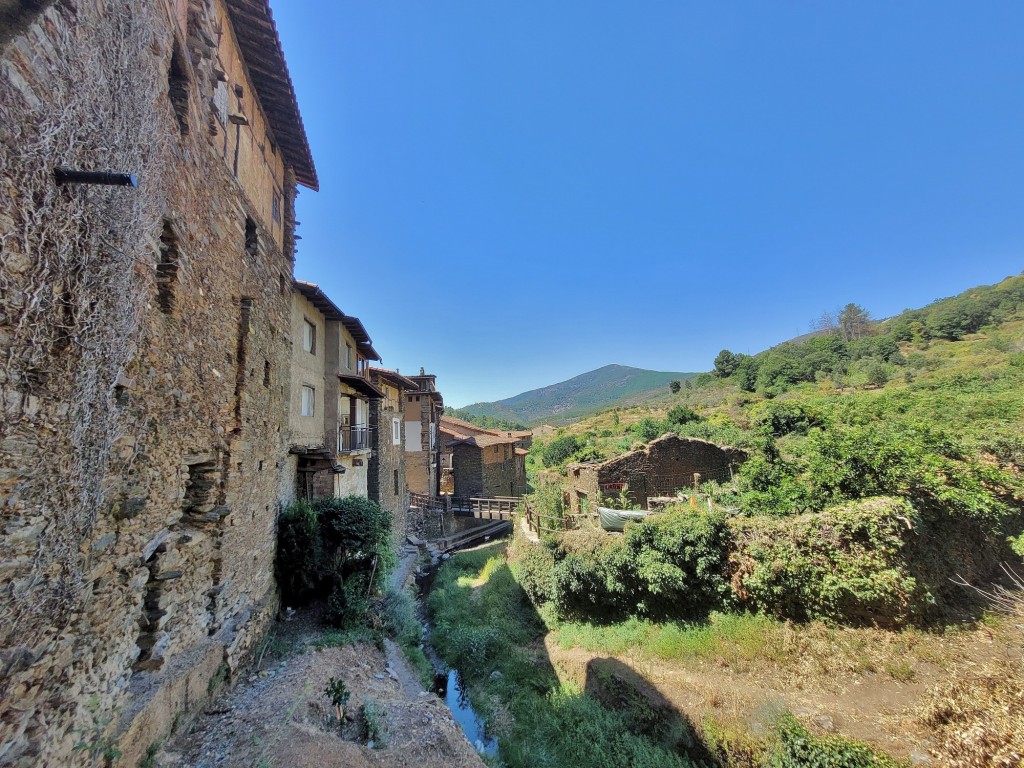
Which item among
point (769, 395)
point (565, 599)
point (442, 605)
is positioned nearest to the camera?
point (565, 599)

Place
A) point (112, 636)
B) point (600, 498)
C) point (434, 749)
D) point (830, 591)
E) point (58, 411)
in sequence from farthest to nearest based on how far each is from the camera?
point (600, 498) < point (830, 591) < point (434, 749) < point (112, 636) < point (58, 411)

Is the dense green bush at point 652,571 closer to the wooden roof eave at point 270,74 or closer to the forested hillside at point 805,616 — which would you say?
the forested hillside at point 805,616

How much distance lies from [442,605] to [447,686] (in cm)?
352

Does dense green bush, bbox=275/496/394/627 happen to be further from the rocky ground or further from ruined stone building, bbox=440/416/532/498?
ruined stone building, bbox=440/416/532/498

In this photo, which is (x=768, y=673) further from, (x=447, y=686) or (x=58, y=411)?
(x=58, y=411)

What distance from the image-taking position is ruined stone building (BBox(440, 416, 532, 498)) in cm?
2795

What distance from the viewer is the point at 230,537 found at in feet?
20.2

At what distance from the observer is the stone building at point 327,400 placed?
1041 centimetres

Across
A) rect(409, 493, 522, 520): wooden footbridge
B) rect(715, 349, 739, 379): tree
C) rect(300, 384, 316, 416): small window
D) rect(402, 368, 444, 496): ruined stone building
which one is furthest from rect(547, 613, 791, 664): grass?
rect(715, 349, 739, 379): tree

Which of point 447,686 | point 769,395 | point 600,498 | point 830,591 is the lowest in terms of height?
point 447,686

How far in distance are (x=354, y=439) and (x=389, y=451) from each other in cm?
391

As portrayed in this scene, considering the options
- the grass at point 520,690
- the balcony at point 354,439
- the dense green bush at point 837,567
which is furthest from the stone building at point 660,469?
the balcony at point 354,439

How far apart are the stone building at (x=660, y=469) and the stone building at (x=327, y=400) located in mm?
9356

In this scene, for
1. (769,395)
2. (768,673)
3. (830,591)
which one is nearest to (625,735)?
(768,673)
